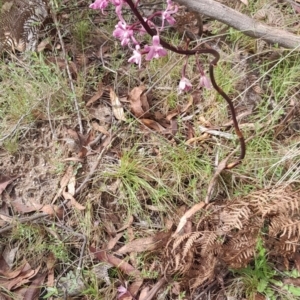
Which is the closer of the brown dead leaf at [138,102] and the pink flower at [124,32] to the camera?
the pink flower at [124,32]

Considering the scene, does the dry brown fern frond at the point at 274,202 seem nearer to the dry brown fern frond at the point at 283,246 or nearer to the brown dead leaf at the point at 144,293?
the dry brown fern frond at the point at 283,246

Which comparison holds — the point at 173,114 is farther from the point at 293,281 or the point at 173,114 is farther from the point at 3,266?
the point at 3,266

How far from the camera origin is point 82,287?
2.12 m

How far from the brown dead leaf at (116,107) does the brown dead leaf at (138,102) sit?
0.06m

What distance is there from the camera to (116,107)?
252 centimetres

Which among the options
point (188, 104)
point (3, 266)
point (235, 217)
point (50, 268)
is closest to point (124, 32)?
point (235, 217)

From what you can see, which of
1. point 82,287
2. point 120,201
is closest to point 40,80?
point 120,201

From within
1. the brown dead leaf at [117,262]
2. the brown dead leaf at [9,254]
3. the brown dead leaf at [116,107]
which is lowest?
the brown dead leaf at [117,262]

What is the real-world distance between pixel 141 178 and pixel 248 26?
0.91m

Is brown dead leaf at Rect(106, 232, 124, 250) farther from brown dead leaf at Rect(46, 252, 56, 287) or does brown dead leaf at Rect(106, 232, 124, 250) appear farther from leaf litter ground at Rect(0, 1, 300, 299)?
brown dead leaf at Rect(46, 252, 56, 287)

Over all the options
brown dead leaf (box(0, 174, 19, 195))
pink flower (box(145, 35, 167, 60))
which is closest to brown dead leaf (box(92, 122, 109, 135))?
brown dead leaf (box(0, 174, 19, 195))

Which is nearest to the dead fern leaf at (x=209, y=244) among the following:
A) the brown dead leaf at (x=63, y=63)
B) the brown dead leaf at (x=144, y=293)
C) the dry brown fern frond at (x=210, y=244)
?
the dry brown fern frond at (x=210, y=244)

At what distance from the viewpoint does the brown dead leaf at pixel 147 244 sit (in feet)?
6.89

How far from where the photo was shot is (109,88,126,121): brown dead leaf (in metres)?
2.49
